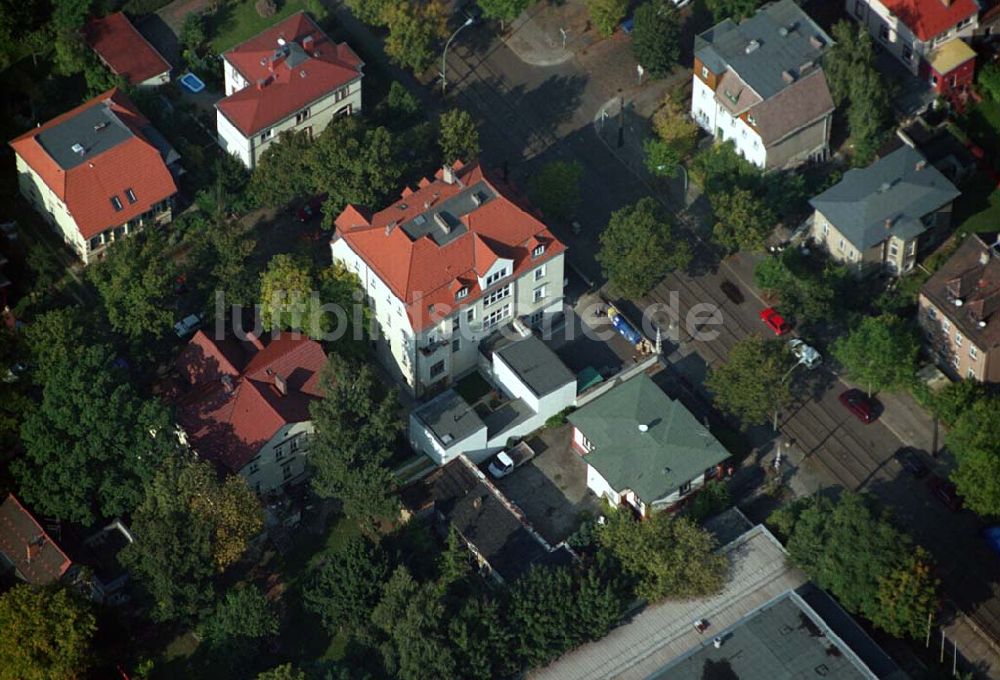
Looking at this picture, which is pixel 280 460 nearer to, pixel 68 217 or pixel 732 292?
pixel 68 217

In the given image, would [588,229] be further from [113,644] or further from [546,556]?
[113,644]

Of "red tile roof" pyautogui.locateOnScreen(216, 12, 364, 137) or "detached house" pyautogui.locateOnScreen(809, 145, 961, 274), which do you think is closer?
"detached house" pyautogui.locateOnScreen(809, 145, 961, 274)

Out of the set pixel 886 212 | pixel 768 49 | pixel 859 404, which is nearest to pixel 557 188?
pixel 768 49

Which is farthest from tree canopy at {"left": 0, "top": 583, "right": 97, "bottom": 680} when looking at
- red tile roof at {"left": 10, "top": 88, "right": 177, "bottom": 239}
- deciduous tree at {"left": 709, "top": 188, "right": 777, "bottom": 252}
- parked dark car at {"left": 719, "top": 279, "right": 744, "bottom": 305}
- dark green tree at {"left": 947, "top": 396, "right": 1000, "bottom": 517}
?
dark green tree at {"left": 947, "top": 396, "right": 1000, "bottom": 517}

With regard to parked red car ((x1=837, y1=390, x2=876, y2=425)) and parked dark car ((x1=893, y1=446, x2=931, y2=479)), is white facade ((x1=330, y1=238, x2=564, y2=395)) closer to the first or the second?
parked red car ((x1=837, y1=390, x2=876, y2=425))

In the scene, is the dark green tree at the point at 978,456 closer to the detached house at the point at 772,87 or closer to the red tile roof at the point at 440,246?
the detached house at the point at 772,87

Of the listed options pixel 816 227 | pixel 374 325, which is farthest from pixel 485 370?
pixel 816 227

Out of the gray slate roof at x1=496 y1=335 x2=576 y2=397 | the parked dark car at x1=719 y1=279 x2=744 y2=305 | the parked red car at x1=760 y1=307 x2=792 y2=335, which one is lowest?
the gray slate roof at x1=496 y1=335 x2=576 y2=397
